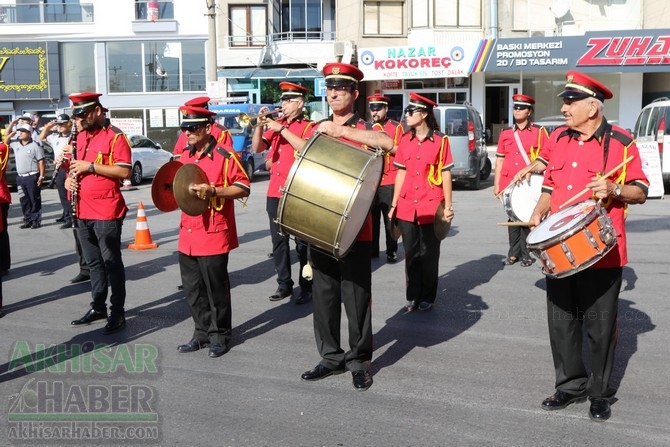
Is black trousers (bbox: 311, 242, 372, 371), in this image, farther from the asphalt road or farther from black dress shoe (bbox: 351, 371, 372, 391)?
the asphalt road

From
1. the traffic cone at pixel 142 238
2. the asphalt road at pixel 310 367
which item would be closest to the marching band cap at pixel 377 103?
the asphalt road at pixel 310 367

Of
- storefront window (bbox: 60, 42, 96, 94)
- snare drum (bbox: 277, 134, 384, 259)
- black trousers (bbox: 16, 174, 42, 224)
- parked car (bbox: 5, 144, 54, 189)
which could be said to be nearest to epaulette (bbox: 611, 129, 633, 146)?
snare drum (bbox: 277, 134, 384, 259)

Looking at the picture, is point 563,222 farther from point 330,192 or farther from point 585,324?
point 330,192

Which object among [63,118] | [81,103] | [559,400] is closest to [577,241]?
[559,400]

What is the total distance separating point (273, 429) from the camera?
5.12 meters

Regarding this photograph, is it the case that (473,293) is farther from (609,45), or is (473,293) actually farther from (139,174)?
(609,45)

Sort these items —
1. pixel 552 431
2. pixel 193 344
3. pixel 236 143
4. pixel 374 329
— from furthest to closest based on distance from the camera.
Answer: pixel 236 143 → pixel 374 329 → pixel 193 344 → pixel 552 431

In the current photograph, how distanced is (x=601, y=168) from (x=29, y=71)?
1438 inches

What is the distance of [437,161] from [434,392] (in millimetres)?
2893

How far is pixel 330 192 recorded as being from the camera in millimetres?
5492

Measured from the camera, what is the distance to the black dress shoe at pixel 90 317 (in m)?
7.74

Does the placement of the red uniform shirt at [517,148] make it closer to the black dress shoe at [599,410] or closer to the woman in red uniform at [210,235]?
the woman in red uniform at [210,235]

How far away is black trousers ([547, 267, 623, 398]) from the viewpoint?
5.25 m

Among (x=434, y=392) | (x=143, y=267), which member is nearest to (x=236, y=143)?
(x=143, y=267)
